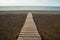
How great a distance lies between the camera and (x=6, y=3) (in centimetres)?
245

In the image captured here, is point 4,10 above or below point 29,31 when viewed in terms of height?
below

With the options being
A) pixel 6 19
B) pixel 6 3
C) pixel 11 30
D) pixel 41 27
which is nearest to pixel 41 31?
pixel 41 27

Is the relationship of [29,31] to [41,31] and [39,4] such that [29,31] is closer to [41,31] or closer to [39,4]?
[41,31]

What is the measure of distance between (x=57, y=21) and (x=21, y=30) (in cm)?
58

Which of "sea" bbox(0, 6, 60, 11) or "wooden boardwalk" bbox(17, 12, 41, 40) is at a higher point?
"wooden boardwalk" bbox(17, 12, 41, 40)

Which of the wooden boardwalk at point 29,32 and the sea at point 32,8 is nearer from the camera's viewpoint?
the wooden boardwalk at point 29,32

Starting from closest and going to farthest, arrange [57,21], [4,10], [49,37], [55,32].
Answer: [49,37], [55,32], [57,21], [4,10]

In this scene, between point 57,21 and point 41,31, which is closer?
point 41,31

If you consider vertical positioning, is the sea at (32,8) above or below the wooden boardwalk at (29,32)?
below

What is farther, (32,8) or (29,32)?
(32,8)

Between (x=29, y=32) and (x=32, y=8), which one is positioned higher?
(x=29, y=32)

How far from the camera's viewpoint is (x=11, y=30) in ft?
5.01

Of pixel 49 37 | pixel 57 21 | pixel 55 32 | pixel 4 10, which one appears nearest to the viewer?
pixel 49 37

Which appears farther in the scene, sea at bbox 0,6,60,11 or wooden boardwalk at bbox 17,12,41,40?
sea at bbox 0,6,60,11
